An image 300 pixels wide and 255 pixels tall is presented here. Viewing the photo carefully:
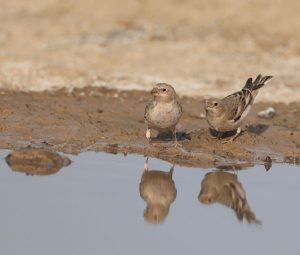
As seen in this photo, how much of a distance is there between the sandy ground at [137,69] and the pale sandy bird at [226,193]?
0.80m

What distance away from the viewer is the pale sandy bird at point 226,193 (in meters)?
9.48

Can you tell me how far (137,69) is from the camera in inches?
622

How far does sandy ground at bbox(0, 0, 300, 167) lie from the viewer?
41.2 ft

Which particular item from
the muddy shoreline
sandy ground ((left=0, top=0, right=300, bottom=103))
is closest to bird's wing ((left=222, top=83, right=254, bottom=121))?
the muddy shoreline

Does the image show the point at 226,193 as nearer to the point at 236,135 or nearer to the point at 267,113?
the point at 236,135

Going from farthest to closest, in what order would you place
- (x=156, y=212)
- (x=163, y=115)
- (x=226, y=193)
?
(x=163, y=115)
(x=226, y=193)
(x=156, y=212)

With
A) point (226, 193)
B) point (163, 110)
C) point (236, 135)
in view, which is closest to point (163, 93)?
point (163, 110)

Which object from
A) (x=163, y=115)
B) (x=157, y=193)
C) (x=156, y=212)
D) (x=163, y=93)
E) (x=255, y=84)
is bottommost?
(x=156, y=212)

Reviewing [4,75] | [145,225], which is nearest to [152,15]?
[4,75]

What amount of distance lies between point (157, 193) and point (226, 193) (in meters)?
0.81

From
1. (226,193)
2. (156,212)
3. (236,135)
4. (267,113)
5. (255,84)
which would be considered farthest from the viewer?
(267,113)

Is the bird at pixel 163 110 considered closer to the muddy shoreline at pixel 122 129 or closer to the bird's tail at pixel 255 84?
the muddy shoreline at pixel 122 129

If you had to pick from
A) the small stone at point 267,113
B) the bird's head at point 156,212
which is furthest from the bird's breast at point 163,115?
the small stone at point 267,113

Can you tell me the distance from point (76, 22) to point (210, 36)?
2568 millimetres
